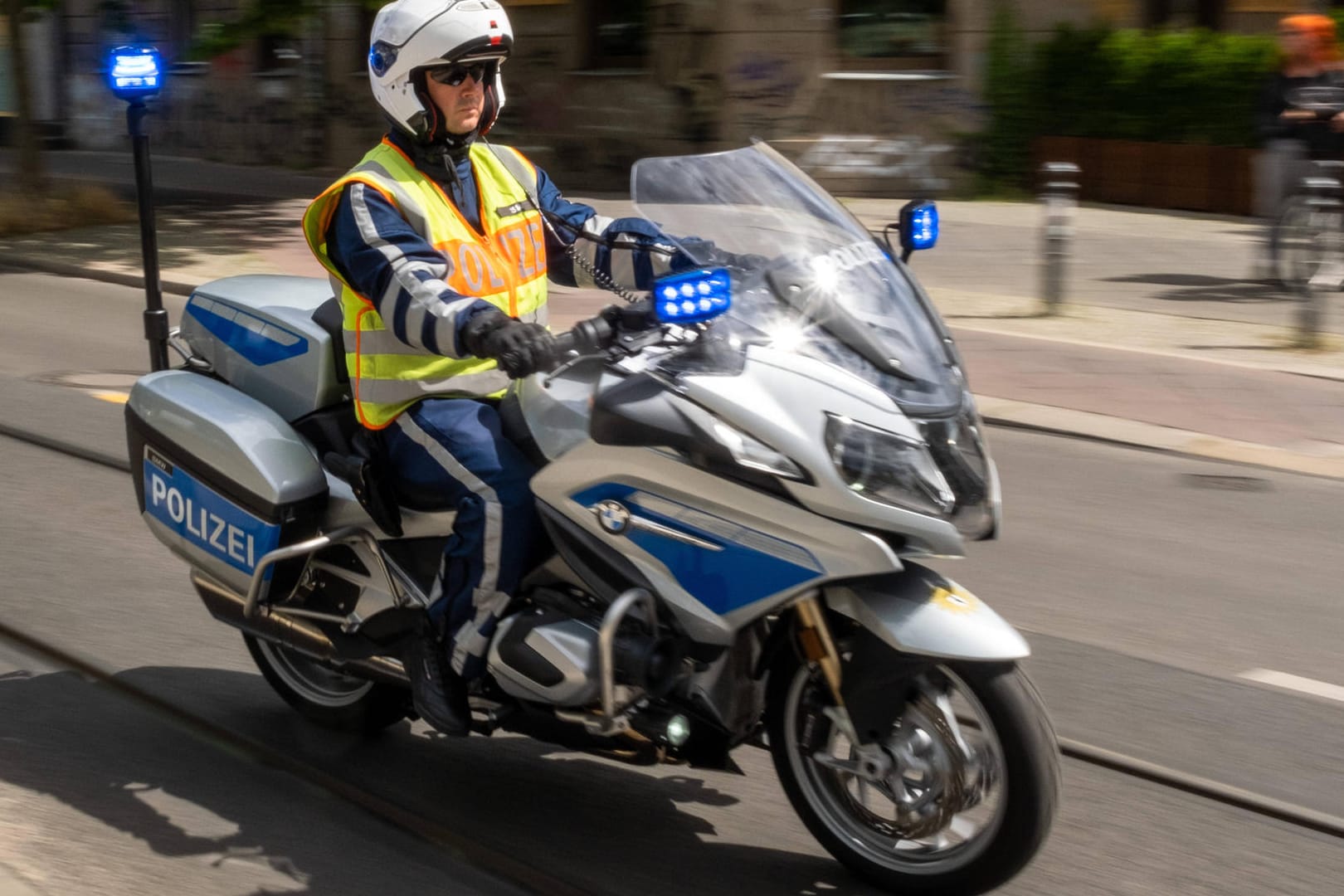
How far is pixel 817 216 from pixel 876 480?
1.95ft

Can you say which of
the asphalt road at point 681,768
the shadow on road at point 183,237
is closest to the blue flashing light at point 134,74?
the asphalt road at point 681,768

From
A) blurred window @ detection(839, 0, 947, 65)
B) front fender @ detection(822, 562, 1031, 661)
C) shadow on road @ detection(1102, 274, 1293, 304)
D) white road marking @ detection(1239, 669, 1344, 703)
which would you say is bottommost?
shadow on road @ detection(1102, 274, 1293, 304)

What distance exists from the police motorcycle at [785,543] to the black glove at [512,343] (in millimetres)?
63

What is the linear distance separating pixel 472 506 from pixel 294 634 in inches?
29.8

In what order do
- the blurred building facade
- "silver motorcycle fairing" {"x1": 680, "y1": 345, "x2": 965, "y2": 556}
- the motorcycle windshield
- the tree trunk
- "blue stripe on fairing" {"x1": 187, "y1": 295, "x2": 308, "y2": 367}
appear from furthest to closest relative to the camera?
the blurred building facade → the tree trunk → "blue stripe on fairing" {"x1": 187, "y1": 295, "x2": 308, "y2": 367} → the motorcycle windshield → "silver motorcycle fairing" {"x1": 680, "y1": 345, "x2": 965, "y2": 556}

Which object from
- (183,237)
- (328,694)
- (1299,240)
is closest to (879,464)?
(328,694)

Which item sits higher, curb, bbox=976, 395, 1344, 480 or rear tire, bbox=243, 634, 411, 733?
rear tire, bbox=243, 634, 411, 733

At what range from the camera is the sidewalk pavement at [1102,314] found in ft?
26.5

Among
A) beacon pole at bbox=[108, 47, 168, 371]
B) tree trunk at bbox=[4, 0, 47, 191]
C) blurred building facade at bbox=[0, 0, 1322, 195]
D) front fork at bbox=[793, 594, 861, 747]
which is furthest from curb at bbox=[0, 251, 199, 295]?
front fork at bbox=[793, 594, 861, 747]

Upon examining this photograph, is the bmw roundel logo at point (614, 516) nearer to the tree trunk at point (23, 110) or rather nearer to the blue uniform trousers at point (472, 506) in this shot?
the blue uniform trousers at point (472, 506)

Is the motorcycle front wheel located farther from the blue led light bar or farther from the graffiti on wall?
the graffiti on wall

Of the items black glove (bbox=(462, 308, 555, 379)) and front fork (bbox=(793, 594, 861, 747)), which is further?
front fork (bbox=(793, 594, 861, 747))

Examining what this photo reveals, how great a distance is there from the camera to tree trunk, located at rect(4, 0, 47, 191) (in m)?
15.6

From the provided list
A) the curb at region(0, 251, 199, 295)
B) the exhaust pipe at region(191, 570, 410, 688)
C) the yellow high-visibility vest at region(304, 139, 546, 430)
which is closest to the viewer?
the yellow high-visibility vest at region(304, 139, 546, 430)
